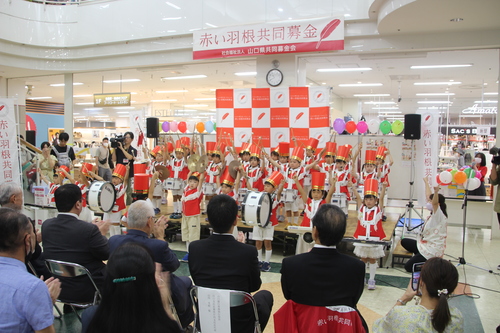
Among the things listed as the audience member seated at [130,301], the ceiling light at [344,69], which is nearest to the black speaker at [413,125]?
the ceiling light at [344,69]

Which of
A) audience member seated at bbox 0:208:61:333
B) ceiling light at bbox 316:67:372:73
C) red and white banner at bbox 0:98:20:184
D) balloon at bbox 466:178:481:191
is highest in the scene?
ceiling light at bbox 316:67:372:73

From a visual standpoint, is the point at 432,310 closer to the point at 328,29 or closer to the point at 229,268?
the point at 229,268

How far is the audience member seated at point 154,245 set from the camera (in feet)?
9.62

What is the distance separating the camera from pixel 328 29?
800 centimetres

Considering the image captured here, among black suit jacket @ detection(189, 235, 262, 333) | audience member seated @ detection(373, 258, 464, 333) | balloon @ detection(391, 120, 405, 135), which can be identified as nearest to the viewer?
audience member seated @ detection(373, 258, 464, 333)

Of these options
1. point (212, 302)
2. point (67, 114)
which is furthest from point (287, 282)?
point (67, 114)

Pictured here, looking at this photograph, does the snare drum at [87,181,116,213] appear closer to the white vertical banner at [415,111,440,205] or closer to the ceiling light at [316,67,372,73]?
the white vertical banner at [415,111,440,205]

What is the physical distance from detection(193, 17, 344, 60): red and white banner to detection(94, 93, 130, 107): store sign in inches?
146

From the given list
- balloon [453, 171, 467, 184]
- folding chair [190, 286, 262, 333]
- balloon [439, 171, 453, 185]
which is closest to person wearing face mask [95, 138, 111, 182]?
balloon [439, 171, 453, 185]

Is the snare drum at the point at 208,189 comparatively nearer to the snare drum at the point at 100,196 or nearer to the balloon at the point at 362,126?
the snare drum at the point at 100,196

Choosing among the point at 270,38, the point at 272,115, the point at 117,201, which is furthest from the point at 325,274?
the point at 270,38

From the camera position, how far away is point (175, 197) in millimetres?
8180

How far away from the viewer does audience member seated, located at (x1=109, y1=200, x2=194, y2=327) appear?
2934 mm

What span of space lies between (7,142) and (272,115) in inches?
189
